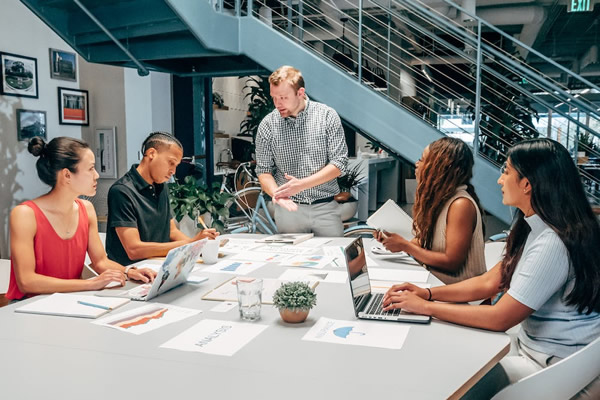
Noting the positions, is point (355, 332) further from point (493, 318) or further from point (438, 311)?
point (493, 318)

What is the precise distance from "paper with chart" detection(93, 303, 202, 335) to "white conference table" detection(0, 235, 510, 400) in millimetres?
33

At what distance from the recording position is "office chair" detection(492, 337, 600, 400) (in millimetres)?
1214

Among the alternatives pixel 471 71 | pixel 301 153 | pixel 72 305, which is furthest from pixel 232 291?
pixel 471 71

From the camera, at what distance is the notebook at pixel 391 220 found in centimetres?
237

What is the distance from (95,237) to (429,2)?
6299 millimetres

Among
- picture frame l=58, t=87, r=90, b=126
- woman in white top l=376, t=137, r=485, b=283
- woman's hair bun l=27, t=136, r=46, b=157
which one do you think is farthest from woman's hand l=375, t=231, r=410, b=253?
picture frame l=58, t=87, r=90, b=126

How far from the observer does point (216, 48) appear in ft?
13.5

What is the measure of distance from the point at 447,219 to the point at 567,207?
2.20 ft

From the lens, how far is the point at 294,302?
57.1 inches

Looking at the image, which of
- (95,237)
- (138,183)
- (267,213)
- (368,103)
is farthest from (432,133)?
(95,237)

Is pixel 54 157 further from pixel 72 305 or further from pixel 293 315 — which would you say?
pixel 293 315

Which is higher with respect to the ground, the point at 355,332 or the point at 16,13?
the point at 16,13

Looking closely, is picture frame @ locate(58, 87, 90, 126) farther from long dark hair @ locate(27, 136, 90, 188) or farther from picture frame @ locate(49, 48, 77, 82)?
long dark hair @ locate(27, 136, 90, 188)

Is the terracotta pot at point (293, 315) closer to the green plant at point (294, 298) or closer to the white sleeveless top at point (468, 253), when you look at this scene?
the green plant at point (294, 298)
